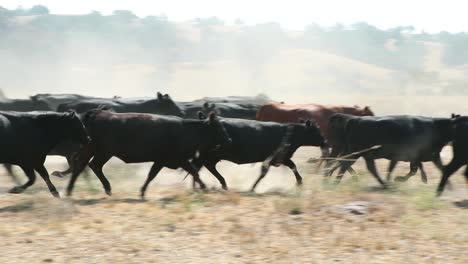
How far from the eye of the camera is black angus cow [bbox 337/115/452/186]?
13047mm

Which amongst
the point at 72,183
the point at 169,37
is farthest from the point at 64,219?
the point at 169,37

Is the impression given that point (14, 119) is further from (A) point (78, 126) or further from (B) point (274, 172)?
(B) point (274, 172)

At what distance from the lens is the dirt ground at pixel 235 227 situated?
716cm

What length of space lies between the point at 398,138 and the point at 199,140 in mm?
3928

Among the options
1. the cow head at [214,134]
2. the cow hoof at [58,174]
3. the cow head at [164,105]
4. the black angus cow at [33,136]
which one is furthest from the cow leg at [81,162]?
the cow head at [164,105]

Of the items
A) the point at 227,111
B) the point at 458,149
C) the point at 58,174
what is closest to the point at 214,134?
the point at 58,174

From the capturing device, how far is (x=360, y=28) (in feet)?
558

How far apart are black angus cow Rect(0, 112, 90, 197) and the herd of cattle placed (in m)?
0.01

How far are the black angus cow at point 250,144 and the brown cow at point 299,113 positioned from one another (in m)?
4.65

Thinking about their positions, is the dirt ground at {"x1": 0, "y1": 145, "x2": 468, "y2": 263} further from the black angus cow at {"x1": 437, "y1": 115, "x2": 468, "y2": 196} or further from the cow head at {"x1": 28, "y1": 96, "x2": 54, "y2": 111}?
the cow head at {"x1": 28, "y1": 96, "x2": 54, "y2": 111}

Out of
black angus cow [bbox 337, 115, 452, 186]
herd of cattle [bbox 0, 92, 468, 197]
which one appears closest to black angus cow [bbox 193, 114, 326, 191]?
herd of cattle [bbox 0, 92, 468, 197]

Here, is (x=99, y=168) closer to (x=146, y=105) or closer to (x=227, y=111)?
(x=146, y=105)

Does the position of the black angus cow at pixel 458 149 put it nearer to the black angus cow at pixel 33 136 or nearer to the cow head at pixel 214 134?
the cow head at pixel 214 134

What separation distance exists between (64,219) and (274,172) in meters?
7.04
